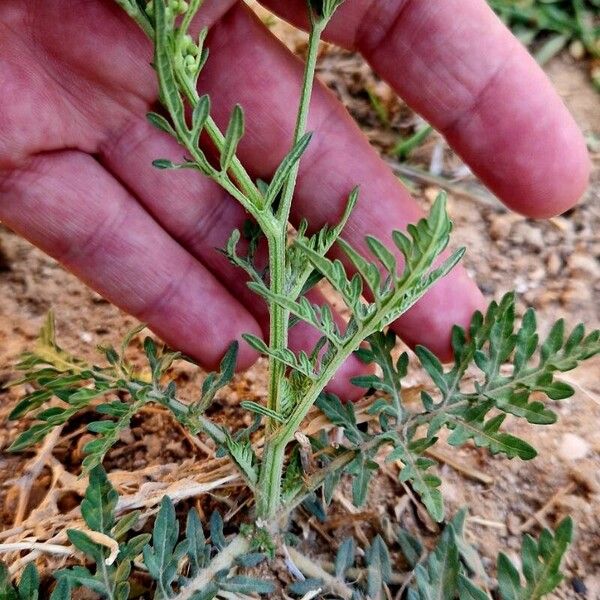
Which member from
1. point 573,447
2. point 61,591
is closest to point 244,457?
point 61,591

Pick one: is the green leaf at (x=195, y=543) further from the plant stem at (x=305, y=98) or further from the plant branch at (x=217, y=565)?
the plant stem at (x=305, y=98)

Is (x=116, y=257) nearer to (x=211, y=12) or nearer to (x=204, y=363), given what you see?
(x=204, y=363)

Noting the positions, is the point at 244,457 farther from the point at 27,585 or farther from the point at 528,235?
the point at 528,235

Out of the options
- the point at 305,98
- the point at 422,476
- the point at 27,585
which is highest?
the point at 305,98

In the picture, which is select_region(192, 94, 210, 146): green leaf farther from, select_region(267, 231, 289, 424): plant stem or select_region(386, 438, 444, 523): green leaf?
select_region(386, 438, 444, 523): green leaf

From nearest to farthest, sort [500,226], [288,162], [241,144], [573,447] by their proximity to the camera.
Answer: [288,162], [241,144], [573,447], [500,226]
